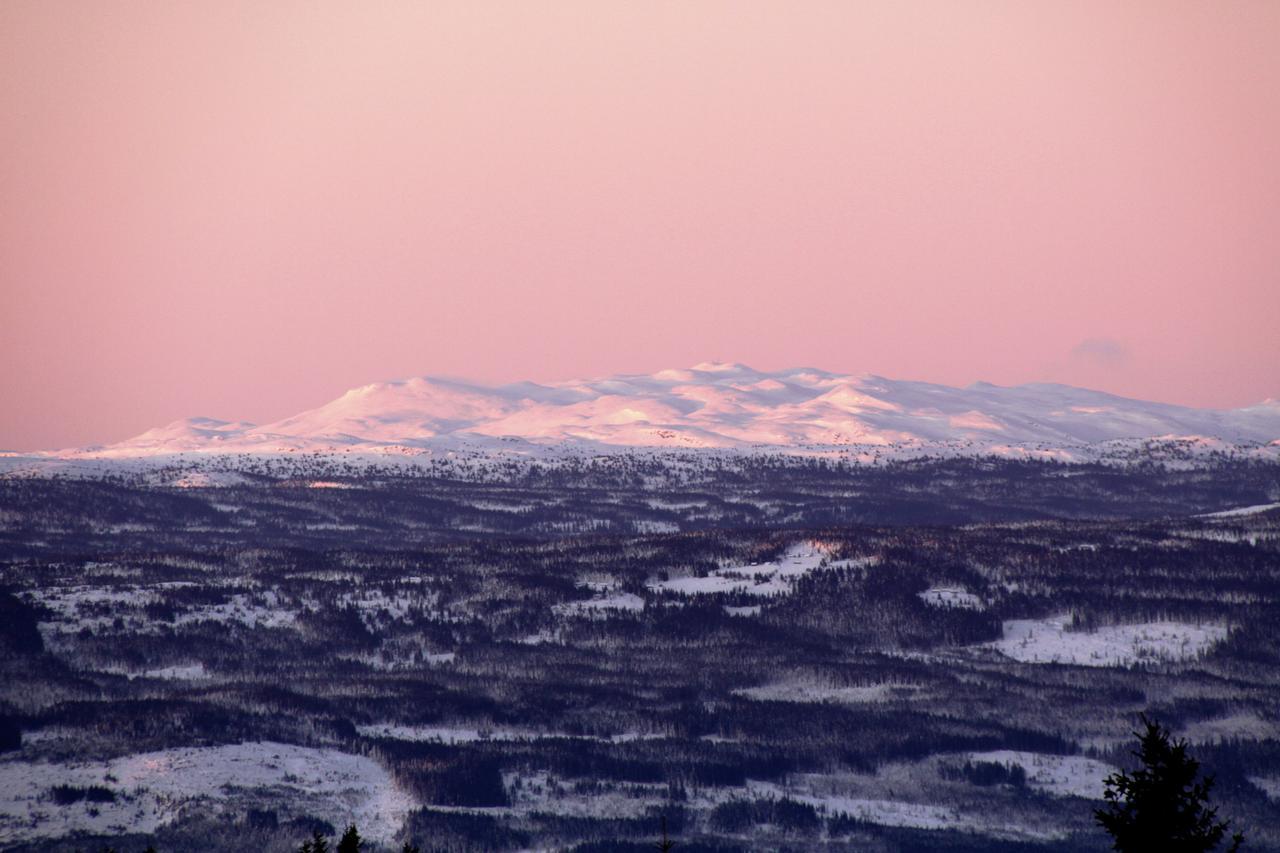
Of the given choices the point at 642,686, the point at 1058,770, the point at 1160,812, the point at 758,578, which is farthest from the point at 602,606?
the point at 1160,812

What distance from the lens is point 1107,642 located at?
462 feet

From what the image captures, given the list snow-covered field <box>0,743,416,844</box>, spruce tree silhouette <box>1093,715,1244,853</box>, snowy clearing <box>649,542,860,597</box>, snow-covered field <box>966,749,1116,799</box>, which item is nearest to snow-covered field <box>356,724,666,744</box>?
snow-covered field <box>0,743,416,844</box>

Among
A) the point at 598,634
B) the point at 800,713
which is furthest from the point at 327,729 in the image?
the point at 598,634

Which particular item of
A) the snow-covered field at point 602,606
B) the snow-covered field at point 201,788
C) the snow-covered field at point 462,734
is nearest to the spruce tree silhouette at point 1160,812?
the snow-covered field at point 201,788

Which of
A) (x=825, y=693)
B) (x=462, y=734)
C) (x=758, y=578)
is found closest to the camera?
(x=462, y=734)

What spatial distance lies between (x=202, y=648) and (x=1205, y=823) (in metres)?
110

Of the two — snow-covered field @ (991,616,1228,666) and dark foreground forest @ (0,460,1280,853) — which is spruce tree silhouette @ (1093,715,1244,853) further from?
snow-covered field @ (991,616,1228,666)

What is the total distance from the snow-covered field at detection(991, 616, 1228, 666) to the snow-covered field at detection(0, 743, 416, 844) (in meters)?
47.7

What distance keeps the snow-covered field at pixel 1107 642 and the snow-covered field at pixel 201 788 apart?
47.7 meters

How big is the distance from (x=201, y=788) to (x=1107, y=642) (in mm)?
60917

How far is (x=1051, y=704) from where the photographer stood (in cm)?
12169

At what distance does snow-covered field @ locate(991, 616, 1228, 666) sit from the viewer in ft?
447

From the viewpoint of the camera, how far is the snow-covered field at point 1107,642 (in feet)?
447

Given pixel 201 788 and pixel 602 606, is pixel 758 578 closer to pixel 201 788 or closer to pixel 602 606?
pixel 602 606
